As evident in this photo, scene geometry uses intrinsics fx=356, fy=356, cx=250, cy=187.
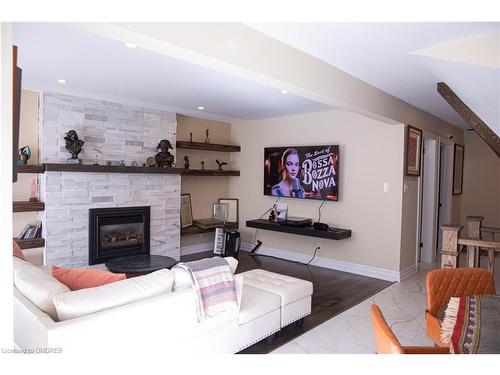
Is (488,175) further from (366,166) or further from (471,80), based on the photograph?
(471,80)

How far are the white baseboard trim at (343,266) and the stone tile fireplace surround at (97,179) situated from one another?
5.24 ft

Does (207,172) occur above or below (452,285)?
above

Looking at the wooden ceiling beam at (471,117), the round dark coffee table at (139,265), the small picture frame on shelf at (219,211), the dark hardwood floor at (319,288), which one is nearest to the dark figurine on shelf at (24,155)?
the round dark coffee table at (139,265)

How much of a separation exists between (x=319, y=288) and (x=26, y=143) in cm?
385

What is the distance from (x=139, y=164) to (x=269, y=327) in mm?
3217

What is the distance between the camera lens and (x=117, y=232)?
480 cm

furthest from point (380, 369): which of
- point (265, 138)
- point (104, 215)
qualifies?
point (265, 138)

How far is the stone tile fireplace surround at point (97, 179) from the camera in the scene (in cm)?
421

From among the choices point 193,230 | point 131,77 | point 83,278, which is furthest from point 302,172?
point 83,278

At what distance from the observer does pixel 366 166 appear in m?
4.87

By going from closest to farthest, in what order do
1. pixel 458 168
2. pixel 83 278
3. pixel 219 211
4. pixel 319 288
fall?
pixel 83 278 → pixel 319 288 → pixel 219 211 → pixel 458 168

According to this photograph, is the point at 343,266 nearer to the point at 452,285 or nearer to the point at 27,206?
the point at 452,285

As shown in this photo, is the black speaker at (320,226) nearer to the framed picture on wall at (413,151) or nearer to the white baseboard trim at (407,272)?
the white baseboard trim at (407,272)

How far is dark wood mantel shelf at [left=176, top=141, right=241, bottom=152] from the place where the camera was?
218 inches
